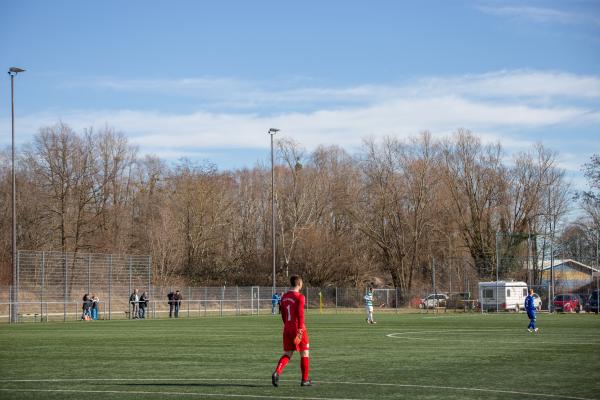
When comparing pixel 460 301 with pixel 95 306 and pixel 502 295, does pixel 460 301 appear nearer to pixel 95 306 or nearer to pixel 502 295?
pixel 502 295

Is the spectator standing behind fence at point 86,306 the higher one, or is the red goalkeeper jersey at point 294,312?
the red goalkeeper jersey at point 294,312

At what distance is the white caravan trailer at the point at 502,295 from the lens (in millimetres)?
65625

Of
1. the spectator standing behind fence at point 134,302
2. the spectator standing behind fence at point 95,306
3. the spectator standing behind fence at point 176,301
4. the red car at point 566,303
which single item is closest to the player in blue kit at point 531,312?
the spectator standing behind fence at point 95,306

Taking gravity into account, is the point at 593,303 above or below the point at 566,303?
above

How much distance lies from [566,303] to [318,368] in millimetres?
49556

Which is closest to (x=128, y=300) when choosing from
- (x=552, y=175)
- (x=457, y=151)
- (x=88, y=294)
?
(x=88, y=294)

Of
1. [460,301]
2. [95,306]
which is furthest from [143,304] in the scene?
[460,301]

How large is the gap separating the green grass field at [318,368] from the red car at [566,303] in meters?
35.1

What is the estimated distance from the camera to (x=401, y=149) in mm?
83500

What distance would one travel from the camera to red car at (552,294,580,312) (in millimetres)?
63062

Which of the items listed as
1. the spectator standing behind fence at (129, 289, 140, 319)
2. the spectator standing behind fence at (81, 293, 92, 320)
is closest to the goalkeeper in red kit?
the spectator standing behind fence at (81, 293, 92, 320)

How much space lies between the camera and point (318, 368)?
17875 millimetres

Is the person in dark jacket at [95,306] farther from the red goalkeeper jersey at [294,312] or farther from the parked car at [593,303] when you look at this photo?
the red goalkeeper jersey at [294,312]

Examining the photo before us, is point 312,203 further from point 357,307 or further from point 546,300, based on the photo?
point 546,300
